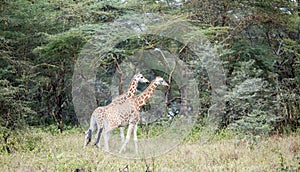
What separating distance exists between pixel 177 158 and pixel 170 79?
4148 mm

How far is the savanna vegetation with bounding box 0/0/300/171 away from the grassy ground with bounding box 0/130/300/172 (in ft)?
0.10

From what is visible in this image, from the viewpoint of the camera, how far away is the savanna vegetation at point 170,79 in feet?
23.7

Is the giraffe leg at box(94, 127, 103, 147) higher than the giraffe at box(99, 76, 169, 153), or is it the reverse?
the giraffe at box(99, 76, 169, 153)

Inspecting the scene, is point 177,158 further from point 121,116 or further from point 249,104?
point 249,104

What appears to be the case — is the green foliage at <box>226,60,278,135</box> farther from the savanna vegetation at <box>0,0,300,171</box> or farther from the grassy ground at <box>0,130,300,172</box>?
the grassy ground at <box>0,130,300,172</box>

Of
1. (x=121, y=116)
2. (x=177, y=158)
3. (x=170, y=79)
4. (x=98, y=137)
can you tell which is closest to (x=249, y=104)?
(x=170, y=79)

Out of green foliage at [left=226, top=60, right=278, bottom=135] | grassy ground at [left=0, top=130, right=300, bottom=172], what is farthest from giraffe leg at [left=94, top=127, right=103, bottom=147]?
green foliage at [left=226, top=60, right=278, bottom=135]

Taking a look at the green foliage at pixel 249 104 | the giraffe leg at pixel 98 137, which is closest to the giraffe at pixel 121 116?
the giraffe leg at pixel 98 137

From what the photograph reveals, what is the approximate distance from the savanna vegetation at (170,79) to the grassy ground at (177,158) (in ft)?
0.10

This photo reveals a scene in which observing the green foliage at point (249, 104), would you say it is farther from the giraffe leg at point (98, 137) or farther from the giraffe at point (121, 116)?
the giraffe leg at point (98, 137)

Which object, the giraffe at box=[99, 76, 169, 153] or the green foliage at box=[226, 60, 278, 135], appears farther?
the green foliage at box=[226, 60, 278, 135]

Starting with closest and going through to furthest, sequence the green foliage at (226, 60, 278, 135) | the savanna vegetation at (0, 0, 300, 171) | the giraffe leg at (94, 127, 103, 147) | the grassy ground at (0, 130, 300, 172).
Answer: the grassy ground at (0, 130, 300, 172) < the savanna vegetation at (0, 0, 300, 171) < the giraffe leg at (94, 127, 103, 147) < the green foliage at (226, 60, 278, 135)

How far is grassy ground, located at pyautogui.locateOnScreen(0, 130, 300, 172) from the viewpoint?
555 cm

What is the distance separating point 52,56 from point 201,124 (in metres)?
4.38
